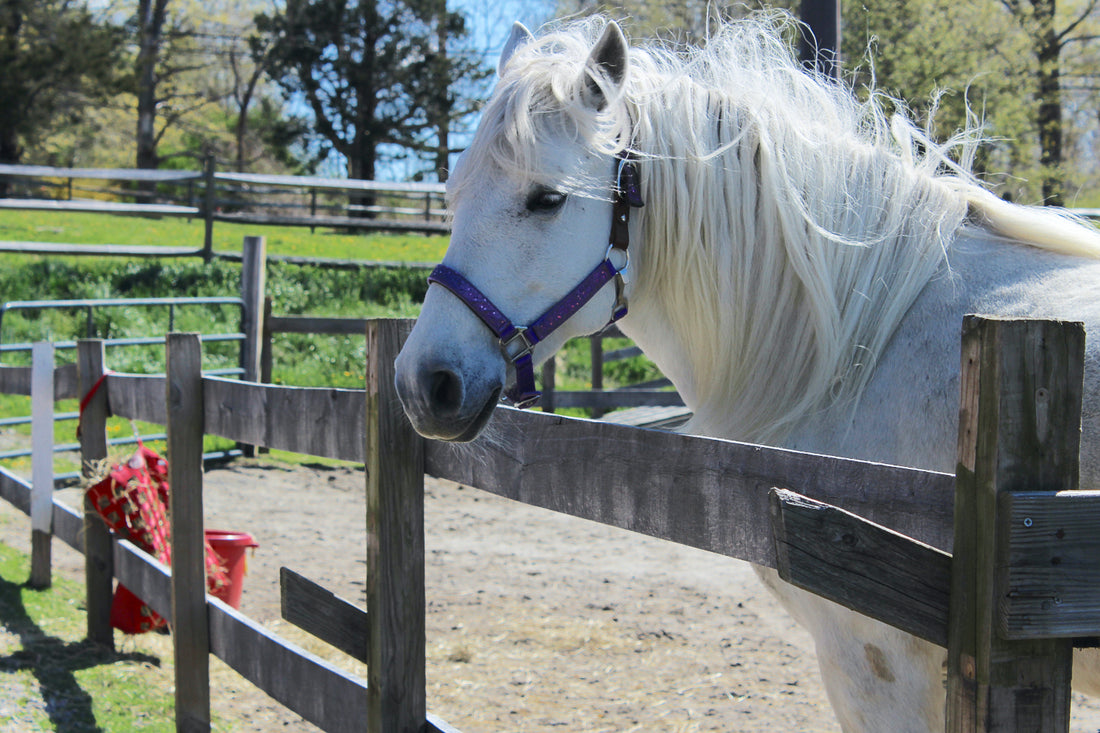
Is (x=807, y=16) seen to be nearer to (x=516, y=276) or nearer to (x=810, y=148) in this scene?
(x=810, y=148)

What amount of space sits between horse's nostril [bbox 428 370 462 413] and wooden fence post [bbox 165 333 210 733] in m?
1.67

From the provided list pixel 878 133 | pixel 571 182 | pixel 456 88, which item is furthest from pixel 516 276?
pixel 456 88

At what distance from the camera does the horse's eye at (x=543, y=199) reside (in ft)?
6.51

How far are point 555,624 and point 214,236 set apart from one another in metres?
14.3

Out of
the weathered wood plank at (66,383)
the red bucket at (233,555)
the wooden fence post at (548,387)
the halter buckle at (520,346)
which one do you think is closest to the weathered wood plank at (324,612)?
the halter buckle at (520,346)

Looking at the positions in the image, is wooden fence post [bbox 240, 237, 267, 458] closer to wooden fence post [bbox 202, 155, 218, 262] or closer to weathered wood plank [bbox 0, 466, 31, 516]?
weathered wood plank [bbox 0, 466, 31, 516]

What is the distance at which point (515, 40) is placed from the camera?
2.55 metres

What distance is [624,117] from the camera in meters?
2.12

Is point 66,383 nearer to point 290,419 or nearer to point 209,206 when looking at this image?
point 290,419

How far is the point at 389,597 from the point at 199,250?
11846 mm

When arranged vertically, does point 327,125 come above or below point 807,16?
above

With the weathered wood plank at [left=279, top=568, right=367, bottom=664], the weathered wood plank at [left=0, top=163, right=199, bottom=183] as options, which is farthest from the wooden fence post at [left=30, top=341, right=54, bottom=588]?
the weathered wood plank at [left=0, top=163, right=199, bottom=183]

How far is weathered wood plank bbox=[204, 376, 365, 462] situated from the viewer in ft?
7.88

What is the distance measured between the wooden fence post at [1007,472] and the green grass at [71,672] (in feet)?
10.2
